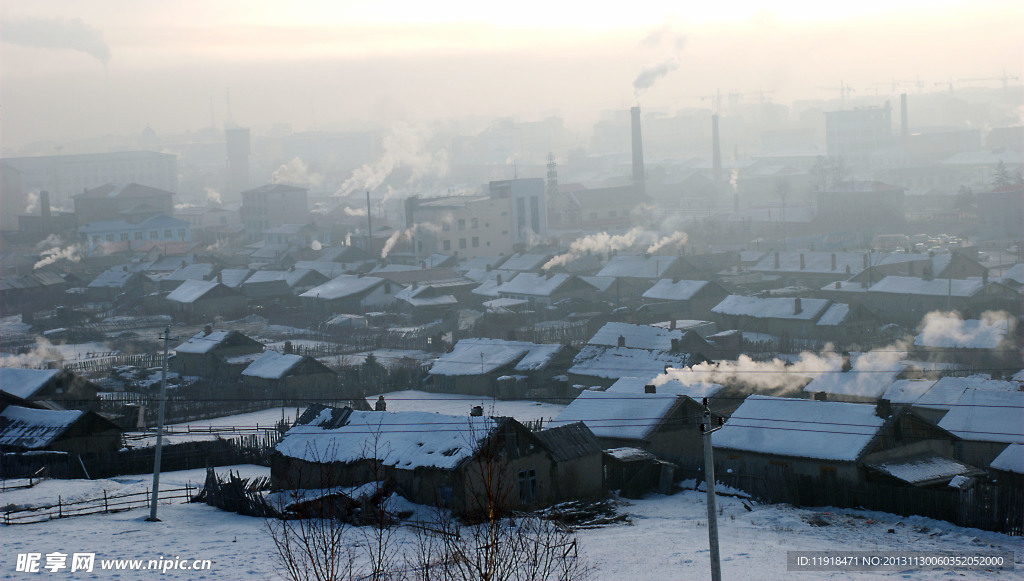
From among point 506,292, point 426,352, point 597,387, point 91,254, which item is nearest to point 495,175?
point 91,254

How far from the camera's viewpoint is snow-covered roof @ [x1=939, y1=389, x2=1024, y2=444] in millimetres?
19484

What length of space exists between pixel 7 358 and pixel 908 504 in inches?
1116

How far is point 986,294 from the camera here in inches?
1430

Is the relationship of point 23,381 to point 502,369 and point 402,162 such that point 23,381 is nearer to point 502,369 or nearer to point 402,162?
point 502,369

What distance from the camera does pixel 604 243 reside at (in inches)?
2338

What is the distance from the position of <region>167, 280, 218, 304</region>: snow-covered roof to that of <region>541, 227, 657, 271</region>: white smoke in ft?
50.8

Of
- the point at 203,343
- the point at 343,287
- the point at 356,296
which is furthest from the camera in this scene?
the point at 343,287

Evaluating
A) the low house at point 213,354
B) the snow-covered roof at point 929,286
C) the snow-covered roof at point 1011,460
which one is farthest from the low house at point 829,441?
the snow-covered roof at point 929,286

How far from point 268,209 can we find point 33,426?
60154 millimetres

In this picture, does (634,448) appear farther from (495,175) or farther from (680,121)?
(680,121)

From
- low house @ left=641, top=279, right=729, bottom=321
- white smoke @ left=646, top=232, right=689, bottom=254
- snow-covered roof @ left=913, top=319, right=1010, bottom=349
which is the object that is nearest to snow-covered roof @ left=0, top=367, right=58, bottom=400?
low house @ left=641, top=279, right=729, bottom=321

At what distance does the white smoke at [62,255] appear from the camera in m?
63.0

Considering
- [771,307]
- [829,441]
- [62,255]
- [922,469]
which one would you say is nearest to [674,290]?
[771,307]

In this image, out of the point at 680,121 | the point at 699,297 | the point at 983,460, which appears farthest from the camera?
the point at 680,121
